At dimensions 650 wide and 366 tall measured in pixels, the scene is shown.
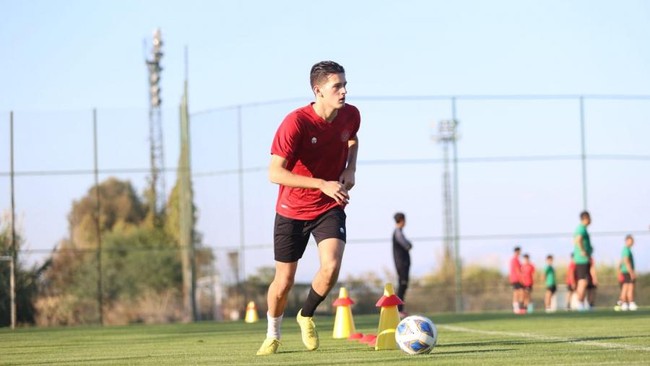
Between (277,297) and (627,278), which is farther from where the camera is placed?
(627,278)

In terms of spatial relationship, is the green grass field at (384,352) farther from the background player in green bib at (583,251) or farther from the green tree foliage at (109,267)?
the green tree foliage at (109,267)

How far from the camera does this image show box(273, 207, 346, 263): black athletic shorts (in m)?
8.73

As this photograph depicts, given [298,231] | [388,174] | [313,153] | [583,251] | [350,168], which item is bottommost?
[583,251]

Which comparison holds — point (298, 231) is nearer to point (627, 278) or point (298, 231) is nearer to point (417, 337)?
point (417, 337)

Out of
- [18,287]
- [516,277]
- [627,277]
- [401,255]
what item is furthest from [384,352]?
[516,277]

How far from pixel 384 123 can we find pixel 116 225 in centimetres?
846

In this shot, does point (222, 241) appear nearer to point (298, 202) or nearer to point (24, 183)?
point (24, 183)

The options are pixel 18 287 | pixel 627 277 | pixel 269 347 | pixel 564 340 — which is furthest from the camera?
pixel 627 277

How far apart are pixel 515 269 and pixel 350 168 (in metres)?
18.1

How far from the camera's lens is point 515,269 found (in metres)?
26.4

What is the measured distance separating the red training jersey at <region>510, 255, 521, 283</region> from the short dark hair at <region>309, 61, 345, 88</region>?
18.2 m

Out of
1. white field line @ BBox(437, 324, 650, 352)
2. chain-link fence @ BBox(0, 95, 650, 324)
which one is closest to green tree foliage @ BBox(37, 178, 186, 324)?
chain-link fence @ BBox(0, 95, 650, 324)

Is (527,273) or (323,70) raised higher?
(323,70)

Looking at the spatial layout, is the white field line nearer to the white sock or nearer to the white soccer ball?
the white soccer ball
